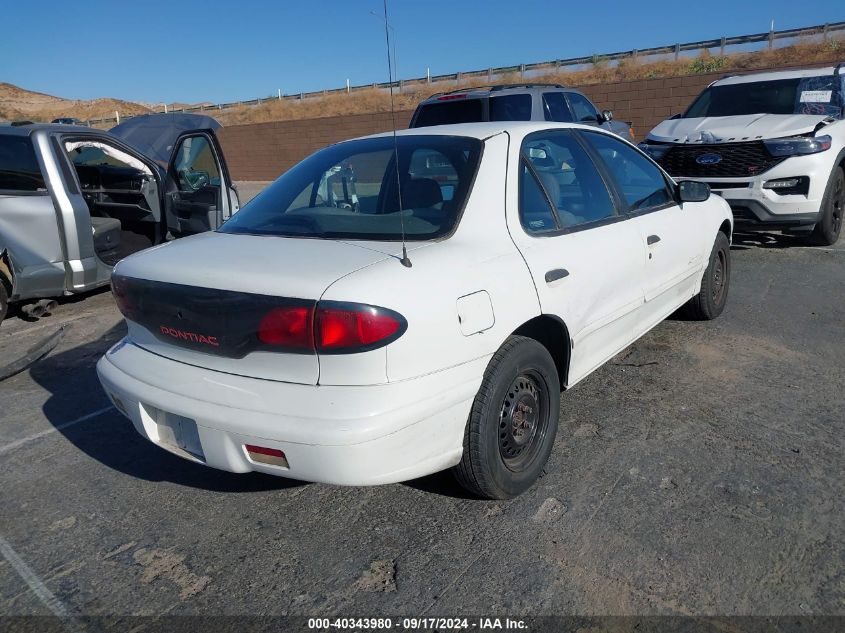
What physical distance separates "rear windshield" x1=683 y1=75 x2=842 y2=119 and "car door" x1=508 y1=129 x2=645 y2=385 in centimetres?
565

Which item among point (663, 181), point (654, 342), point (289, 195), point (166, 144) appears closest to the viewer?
point (289, 195)

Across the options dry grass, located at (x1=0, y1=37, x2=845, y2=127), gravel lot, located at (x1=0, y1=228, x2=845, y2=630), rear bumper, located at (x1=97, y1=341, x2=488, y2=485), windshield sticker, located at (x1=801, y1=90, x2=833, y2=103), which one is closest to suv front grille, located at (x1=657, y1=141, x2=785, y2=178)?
windshield sticker, located at (x1=801, y1=90, x2=833, y2=103)

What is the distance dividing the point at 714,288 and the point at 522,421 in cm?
295

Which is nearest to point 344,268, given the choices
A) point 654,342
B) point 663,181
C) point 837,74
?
point 663,181

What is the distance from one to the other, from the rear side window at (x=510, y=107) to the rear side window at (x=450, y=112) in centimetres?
17

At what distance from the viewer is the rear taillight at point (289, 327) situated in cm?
237

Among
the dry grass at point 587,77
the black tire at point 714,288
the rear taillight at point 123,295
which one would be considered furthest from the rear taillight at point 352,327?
the dry grass at point 587,77

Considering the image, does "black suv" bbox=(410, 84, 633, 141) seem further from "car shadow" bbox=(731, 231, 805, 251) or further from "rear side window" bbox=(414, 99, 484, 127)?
"car shadow" bbox=(731, 231, 805, 251)

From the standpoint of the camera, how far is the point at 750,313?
5582mm

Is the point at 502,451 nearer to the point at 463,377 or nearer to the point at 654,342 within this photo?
the point at 463,377

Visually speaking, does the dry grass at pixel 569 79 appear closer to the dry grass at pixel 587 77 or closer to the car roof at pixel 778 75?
the dry grass at pixel 587 77

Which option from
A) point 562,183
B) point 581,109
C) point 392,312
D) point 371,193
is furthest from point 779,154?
point 392,312

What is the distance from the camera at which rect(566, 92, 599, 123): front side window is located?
9.84 meters

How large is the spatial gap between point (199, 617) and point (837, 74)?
9.03m
